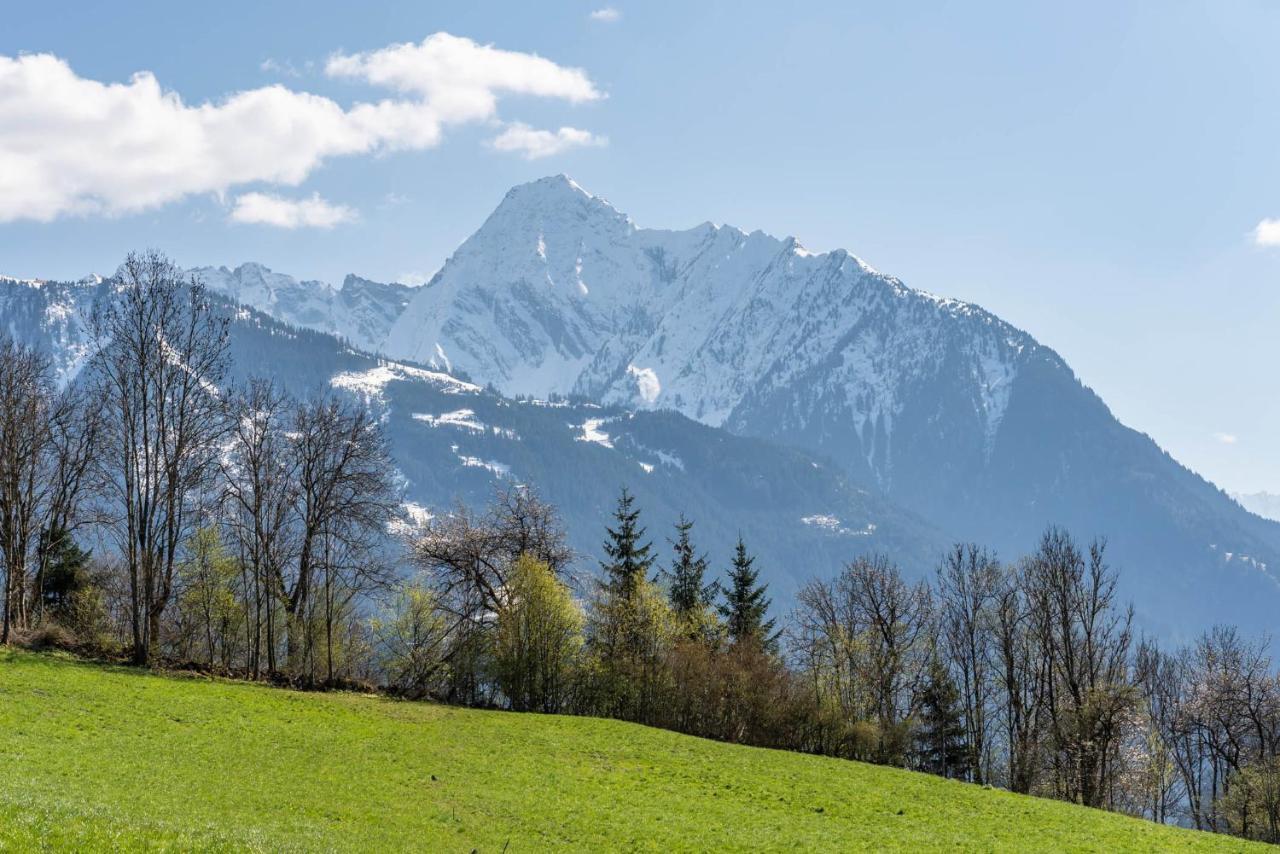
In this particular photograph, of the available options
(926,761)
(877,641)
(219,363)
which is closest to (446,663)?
(219,363)

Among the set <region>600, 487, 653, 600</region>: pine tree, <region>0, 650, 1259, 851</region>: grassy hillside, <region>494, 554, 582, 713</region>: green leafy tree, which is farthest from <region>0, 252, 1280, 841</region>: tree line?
<region>0, 650, 1259, 851</region>: grassy hillside

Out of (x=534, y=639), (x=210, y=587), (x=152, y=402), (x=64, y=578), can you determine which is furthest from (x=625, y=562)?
(x=64, y=578)

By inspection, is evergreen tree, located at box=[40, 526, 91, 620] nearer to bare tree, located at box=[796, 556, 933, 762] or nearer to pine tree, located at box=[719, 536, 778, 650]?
pine tree, located at box=[719, 536, 778, 650]

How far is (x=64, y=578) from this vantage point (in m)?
67.6

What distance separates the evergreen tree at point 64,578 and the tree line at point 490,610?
0.31 metres

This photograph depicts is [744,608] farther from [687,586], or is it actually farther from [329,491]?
[329,491]

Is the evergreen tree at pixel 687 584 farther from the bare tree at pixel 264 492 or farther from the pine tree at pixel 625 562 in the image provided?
the bare tree at pixel 264 492

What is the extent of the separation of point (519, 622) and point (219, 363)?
24852 millimetres

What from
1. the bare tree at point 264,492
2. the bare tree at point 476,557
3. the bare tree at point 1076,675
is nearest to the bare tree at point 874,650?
the bare tree at point 1076,675

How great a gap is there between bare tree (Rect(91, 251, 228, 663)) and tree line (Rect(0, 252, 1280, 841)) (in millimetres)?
196

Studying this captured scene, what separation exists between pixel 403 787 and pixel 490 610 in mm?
34103

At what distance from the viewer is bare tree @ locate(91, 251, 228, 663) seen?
47.8 m

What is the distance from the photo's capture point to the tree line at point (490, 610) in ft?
164

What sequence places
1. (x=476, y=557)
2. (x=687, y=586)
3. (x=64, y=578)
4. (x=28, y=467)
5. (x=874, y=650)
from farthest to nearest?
1. (x=687, y=586)
2. (x=874, y=650)
3. (x=476, y=557)
4. (x=64, y=578)
5. (x=28, y=467)
